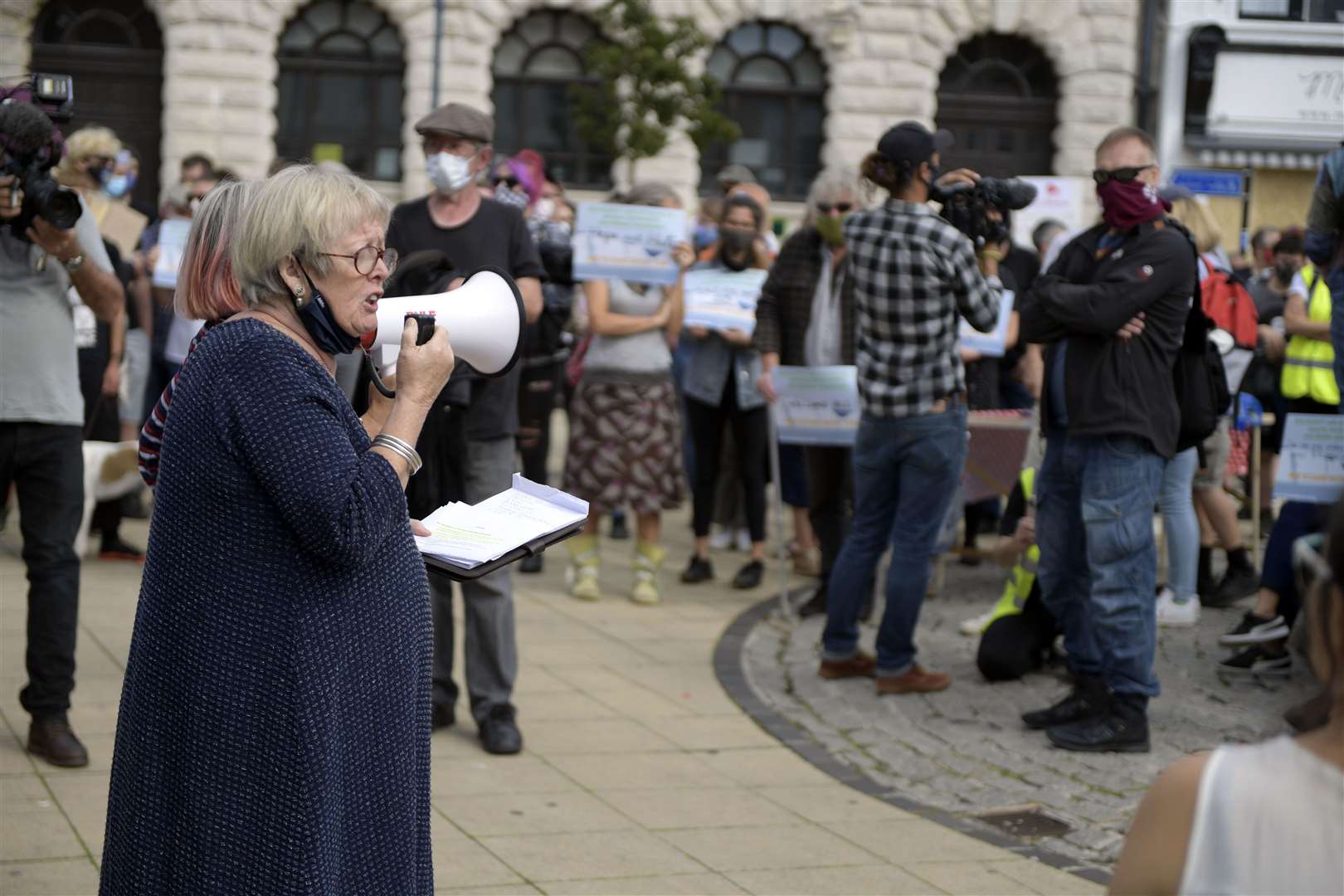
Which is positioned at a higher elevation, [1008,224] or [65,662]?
[1008,224]

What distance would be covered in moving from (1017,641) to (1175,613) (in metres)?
1.72

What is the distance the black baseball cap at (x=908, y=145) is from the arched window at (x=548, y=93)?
21107 mm

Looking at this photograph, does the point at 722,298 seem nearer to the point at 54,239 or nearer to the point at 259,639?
the point at 54,239

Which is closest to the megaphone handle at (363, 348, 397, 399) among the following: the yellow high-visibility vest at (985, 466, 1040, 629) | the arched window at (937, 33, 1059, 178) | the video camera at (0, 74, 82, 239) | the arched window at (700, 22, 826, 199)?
the video camera at (0, 74, 82, 239)

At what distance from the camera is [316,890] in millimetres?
2969

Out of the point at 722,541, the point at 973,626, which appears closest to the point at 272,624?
the point at 973,626

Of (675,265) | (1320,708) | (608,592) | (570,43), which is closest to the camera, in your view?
(1320,708)

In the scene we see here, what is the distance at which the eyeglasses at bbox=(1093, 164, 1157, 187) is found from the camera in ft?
20.9

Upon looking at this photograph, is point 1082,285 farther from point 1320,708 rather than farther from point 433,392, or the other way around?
point 1320,708

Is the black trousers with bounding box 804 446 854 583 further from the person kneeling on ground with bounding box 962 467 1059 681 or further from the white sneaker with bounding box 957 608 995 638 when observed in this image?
the person kneeling on ground with bounding box 962 467 1059 681

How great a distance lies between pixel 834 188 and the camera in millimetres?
9016

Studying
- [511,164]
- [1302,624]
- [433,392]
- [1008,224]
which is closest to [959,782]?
[1008,224]

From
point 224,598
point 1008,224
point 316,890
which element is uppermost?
point 1008,224

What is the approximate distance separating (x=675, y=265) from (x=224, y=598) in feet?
20.6
